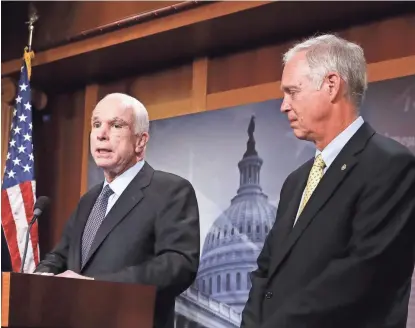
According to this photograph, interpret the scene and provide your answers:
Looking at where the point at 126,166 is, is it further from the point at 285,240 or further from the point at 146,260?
the point at 285,240

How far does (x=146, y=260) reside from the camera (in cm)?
273

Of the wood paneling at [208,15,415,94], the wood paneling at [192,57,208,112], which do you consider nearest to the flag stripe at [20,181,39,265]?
the wood paneling at [192,57,208,112]

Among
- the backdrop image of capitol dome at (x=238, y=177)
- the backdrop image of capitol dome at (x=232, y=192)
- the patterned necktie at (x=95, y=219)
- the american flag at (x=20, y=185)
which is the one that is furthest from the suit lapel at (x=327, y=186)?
the american flag at (x=20, y=185)

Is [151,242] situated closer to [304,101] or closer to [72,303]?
[72,303]

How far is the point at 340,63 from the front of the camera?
2.29 meters

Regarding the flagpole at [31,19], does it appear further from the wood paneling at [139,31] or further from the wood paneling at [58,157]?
the wood paneling at [58,157]

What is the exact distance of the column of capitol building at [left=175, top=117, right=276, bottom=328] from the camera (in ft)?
13.2

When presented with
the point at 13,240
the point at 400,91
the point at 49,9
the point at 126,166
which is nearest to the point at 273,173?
the point at 400,91

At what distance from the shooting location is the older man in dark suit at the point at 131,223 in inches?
103

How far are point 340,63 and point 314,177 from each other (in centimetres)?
36

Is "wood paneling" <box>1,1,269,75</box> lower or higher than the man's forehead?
higher

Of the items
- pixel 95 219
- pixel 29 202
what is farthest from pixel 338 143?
pixel 29 202

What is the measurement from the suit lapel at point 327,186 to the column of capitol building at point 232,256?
69.6 inches

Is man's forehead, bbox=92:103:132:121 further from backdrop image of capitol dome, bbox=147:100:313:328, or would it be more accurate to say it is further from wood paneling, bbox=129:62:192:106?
wood paneling, bbox=129:62:192:106
